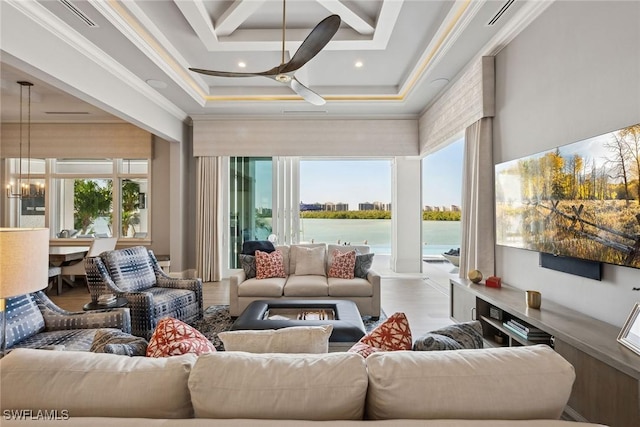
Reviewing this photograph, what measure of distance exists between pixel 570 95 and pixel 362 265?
8.49 ft

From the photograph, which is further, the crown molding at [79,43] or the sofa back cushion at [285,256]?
the sofa back cushion at [285,256]

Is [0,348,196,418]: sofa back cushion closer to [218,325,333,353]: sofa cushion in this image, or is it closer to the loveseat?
the loveseat

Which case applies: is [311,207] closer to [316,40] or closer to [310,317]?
[310,317]

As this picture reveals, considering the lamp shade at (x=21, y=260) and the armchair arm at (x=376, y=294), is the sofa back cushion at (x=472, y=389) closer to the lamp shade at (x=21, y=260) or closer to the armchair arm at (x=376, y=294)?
the lamp shade at (x=21, y=260)

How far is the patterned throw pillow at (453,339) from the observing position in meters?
1.18

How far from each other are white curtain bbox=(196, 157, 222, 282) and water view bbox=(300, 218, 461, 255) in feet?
6.43

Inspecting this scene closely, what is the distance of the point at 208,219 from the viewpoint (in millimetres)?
5777

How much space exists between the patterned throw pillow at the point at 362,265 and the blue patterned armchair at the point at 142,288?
190cm

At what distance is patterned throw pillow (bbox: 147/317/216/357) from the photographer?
3.76 ft

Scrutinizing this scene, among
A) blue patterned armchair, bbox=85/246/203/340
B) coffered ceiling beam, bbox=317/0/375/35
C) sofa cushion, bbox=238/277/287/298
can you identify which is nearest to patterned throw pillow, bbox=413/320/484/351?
sofa cushion, bbox=238/277/287/298

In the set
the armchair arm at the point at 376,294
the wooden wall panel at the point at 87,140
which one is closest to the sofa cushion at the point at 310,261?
the armchair arm at the point at 376,294

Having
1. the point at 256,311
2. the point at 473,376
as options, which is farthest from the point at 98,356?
the point at 256,311

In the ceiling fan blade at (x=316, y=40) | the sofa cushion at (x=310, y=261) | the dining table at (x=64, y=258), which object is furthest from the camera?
the dining table at (x=64, y=258)

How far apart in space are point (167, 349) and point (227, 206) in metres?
5.13
